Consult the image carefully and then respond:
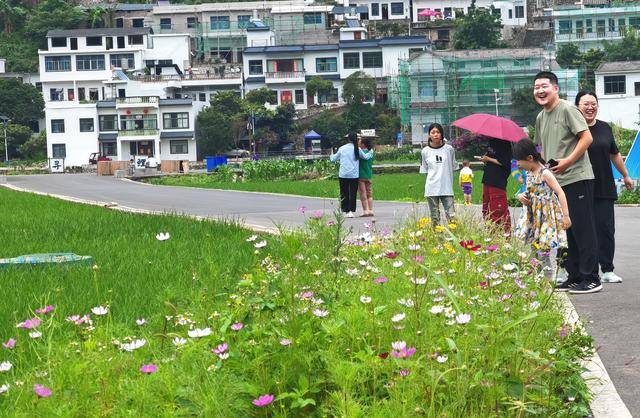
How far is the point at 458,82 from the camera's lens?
310 feet

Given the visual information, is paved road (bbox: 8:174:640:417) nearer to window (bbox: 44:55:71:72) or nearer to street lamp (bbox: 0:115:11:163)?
street lamp (bbox: 0:115:11:163)

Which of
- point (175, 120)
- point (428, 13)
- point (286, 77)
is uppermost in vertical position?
point (428, 13)

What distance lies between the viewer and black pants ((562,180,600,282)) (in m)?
10.4

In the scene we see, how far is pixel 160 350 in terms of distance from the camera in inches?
251

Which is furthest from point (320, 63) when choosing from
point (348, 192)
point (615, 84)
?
point (348, 192)

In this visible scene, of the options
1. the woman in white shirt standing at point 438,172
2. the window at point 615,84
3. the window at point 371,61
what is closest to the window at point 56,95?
the window at point 371,61

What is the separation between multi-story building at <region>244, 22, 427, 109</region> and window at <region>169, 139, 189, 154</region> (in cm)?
1084

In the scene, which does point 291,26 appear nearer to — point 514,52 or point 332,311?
point 514,52

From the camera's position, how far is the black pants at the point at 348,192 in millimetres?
21125

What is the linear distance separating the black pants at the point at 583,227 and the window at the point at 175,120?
86.7 metres

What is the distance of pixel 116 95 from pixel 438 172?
295 feet

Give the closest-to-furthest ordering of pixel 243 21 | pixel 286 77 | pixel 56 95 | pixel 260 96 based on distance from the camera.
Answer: pixel 260 96, pixel 286 77, pixel 56 95, pixel 243 21

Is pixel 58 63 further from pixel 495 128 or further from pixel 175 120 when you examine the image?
pixel 495 128

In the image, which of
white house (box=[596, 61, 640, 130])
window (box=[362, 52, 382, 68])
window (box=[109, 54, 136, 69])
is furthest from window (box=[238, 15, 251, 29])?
white house (box=[596, 61, 640, 130])
